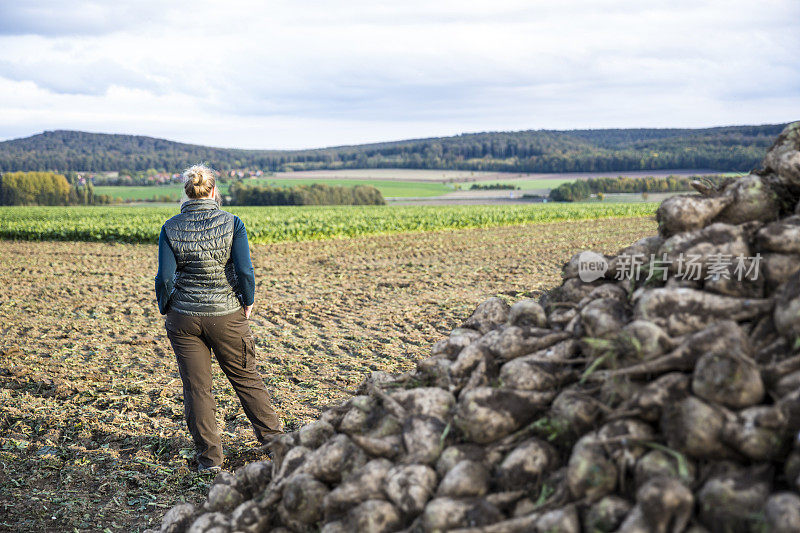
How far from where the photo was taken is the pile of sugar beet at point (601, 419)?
1.98m

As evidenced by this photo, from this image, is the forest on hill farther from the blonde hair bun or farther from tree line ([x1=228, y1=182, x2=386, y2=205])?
the blonde hair bun

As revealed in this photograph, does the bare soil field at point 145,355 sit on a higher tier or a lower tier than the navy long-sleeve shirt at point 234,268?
lower

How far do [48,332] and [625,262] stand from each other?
994 centimetres

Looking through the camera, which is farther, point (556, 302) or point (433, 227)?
point (433, 227)

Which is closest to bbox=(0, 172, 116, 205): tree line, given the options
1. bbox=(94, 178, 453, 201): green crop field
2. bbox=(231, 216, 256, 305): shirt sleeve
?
bbox=(94, 178, 453, 201): green crop field

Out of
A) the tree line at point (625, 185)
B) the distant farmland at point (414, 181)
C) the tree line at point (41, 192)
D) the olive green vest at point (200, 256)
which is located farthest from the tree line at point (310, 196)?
the olive green vest at point (200, 256)

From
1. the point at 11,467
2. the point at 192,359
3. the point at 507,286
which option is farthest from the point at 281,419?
the point at 507,286

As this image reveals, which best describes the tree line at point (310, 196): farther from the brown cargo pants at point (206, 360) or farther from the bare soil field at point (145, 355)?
the brown cargo pants at point (206, 360)

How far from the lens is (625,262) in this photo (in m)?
3.00

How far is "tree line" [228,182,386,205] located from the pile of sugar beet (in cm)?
6199

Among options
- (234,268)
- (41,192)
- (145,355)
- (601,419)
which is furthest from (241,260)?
(41,192)

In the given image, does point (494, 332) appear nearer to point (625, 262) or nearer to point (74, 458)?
point (625, 262)

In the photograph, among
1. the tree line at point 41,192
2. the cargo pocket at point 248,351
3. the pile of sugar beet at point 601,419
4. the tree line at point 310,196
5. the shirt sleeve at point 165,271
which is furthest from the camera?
the tree line at point 41,192

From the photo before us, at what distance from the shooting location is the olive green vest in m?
4.81
